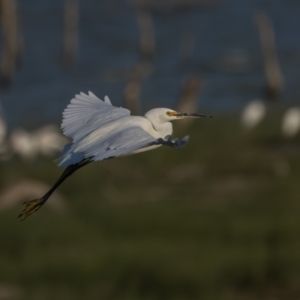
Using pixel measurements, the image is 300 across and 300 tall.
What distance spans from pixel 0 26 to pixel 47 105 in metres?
7.70

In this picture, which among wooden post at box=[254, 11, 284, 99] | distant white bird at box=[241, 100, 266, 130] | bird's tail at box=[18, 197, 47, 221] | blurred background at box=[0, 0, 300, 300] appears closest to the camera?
bird's tail at box=[18, 197, 47, 221]

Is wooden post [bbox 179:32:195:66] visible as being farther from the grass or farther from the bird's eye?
the bird's eye

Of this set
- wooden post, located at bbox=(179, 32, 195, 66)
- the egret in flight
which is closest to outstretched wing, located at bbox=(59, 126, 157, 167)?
the egret in flight

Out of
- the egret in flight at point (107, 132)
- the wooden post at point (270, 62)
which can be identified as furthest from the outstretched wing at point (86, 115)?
the wooden post at point (270, 62)

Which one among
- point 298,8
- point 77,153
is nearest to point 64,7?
point 298,8

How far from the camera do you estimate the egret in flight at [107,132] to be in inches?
102

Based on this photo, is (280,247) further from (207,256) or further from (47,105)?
(47,105)

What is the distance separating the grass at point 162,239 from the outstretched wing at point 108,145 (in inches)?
262

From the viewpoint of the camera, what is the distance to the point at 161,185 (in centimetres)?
1232

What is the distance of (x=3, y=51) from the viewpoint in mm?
23078

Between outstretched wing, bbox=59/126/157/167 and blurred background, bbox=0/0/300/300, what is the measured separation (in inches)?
263

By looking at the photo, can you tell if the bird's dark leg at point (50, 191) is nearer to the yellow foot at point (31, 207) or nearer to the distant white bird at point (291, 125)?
the yellow foot at point (31, 207)

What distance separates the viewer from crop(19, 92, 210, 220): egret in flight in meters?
2.60

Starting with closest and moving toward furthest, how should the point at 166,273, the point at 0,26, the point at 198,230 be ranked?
the point at 166,273, the point at 198,230, the point at 0,26
